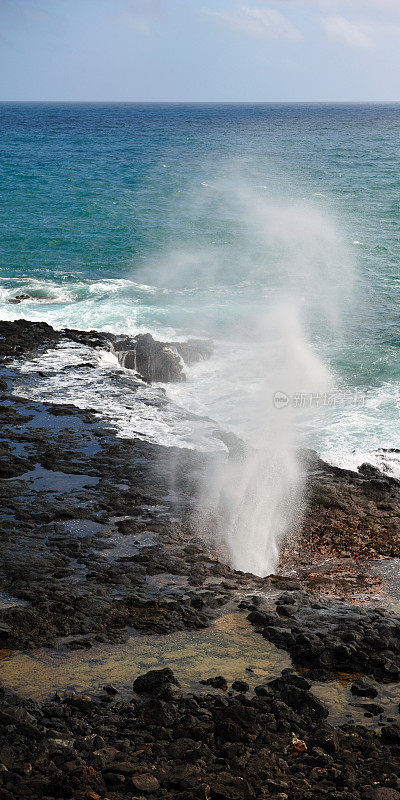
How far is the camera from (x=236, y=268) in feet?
112

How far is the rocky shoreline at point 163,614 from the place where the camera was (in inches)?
265

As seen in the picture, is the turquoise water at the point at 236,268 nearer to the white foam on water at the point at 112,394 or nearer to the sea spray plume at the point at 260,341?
the sea spray plume at the point at 260,341

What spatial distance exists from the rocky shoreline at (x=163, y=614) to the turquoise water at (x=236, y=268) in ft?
7.33

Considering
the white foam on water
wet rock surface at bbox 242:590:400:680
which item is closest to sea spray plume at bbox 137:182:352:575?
the white foam on water

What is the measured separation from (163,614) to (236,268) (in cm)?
2618

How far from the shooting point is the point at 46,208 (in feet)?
150

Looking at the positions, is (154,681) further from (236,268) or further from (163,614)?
(236,268)

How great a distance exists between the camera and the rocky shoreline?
673 cm

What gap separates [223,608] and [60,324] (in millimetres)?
16275

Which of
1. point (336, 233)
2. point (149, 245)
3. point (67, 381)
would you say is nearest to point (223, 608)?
point (67, 381)

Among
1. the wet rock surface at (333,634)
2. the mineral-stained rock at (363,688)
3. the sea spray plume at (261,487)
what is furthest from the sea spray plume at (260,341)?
the mineral-stained rock at (363,688)

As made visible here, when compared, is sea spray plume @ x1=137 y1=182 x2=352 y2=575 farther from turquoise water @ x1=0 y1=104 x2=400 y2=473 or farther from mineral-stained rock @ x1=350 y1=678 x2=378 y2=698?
mineral-stained rock @ x1=350 y1=678 x2=378 y2=698

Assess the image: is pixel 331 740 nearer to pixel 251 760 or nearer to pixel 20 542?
pixel 251 760

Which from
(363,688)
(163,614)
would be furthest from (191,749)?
(163,614)
